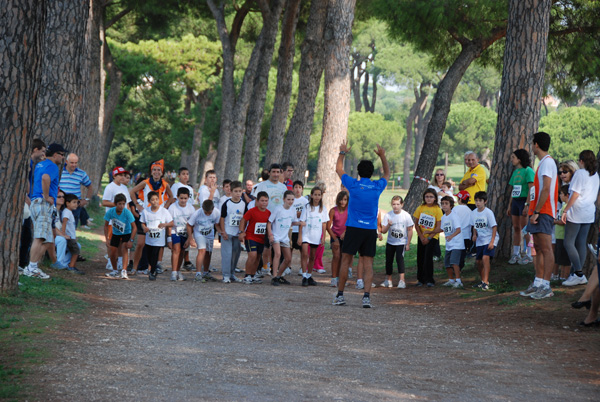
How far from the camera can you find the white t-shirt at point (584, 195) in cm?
959

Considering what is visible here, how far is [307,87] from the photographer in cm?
2023

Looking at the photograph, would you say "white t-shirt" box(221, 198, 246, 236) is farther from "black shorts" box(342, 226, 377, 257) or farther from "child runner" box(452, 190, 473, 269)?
"child runner" box(452, 190, 473, 269)

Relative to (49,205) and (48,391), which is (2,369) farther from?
(49,205)

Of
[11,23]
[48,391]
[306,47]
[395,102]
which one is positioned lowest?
[48,391]

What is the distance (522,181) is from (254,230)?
426 centimetres

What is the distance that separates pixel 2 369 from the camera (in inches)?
217

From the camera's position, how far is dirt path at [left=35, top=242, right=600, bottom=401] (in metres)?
5.41

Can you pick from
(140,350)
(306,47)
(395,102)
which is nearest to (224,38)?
(306,47)

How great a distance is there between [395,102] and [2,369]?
622 feet

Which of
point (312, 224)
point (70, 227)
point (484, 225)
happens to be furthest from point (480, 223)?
point (70, 227)

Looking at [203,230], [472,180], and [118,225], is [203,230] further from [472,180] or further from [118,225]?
[472,180]

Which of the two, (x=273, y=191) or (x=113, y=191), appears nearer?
(x=113, y=191)

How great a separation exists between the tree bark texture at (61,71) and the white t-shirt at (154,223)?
1888 millimetres

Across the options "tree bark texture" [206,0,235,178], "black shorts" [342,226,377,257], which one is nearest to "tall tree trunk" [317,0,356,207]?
"black shorts" [342,226,377,257]
